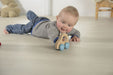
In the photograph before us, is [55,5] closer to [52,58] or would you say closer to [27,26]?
[27,26]

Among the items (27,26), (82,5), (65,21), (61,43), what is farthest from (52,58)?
(82,5)

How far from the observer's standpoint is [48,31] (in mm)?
1210

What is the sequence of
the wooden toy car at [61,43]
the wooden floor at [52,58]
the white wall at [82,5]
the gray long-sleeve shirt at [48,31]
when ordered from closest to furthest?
the wooden floor at [52,58], the wooden toy car at [61,43], the gray long-sleeve shirt at [48,31], the white wall at [82,5]

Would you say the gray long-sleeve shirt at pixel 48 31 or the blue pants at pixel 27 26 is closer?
the gray long-sleeve shirt at pixel 48 31

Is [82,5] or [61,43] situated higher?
[82,5]

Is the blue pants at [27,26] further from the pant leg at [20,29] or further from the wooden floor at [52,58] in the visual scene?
the wooden floor at [52,58]

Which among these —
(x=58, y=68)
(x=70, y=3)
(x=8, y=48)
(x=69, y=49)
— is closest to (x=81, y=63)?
(x=58, y=68)

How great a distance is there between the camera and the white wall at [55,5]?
3.05m

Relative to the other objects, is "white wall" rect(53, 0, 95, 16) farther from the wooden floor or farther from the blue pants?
the wooden floor

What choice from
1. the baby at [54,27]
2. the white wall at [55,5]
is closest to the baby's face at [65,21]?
the baby at [54,27]

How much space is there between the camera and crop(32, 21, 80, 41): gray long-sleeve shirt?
1.16m

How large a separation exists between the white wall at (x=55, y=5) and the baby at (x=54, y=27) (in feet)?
5.24

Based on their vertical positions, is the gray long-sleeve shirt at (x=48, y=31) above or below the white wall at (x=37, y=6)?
below

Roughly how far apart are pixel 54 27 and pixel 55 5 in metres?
2.01
